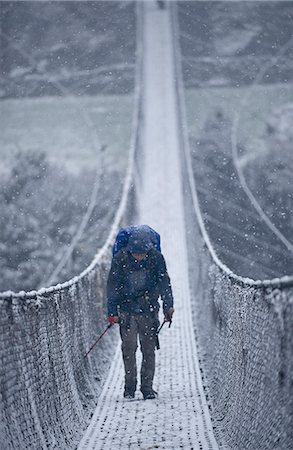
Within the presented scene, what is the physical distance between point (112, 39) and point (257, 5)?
284 inches

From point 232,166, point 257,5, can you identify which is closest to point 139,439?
point 232,166

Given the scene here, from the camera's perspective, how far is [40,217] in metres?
30.1

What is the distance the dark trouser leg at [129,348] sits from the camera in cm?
558

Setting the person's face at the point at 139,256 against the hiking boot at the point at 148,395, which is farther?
the hiking boot at the point at 148,395

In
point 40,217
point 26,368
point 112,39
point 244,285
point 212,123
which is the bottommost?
point 26,368

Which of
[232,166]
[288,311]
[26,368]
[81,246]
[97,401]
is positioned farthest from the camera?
[232,166]

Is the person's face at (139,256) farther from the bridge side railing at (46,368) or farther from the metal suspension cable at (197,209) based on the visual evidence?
the metal suspension cable at (197,209)

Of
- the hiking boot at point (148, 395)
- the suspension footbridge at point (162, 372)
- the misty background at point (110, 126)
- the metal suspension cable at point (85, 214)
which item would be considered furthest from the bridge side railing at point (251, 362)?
the metal suspension cable at point (85, 214)

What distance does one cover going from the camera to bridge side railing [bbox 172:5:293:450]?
3.19 metres

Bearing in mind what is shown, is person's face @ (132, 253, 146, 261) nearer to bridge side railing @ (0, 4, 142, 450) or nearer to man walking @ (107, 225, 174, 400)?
man walking @ (107, 225, 174, 400)

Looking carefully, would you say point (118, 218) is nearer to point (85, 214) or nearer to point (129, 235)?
point (129, 235)

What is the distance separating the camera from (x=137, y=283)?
5.49 metres

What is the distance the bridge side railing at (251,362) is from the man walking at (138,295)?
38 centimetres

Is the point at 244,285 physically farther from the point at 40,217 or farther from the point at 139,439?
the point at 40,217
